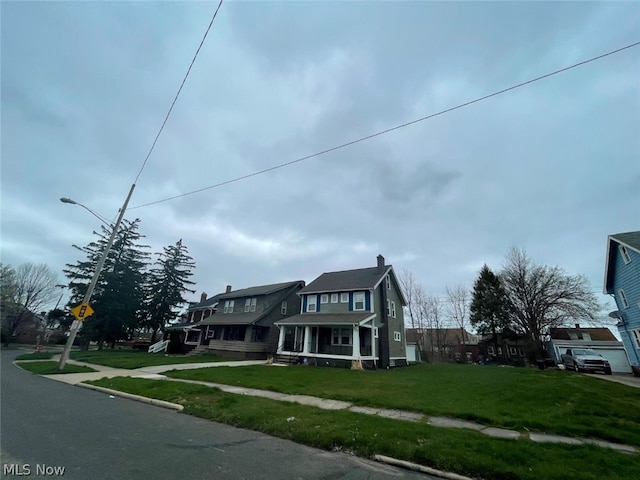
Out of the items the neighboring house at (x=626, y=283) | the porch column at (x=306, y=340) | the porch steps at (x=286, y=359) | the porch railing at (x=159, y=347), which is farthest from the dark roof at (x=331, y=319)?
the porch railing at (x=159, y=347)

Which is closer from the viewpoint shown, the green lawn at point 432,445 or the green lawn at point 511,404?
the green lawn at point 432,445

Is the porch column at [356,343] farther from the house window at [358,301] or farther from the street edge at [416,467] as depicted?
the street edge at [416,467]

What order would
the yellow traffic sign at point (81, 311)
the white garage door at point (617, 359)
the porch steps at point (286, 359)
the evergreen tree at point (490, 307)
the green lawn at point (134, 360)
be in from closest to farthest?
the yellow traffic sign at point (81, 311), the green lawn at point (134, 360), the porch steps at point (286, 359), the white garage door at point (617, 359), the evergreen tree at point (490, 307)

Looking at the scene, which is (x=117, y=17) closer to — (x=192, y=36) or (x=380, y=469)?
(x=192, y=36)

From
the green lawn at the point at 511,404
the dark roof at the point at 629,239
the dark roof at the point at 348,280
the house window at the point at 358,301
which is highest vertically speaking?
the dark roof at the point at 629,239

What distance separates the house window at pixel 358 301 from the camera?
918 inches

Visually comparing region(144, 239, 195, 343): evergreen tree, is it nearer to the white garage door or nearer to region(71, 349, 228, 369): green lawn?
region(71, 349, 228, 369): green lawn

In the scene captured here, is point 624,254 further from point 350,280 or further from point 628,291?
point 350,280

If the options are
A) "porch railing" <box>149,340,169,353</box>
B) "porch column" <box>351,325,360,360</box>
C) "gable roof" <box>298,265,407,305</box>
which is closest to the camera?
"porch column" <box>351,325,360,360</box>

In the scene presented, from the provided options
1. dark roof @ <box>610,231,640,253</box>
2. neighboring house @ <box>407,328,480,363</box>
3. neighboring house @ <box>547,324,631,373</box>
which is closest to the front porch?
dark roof @ <box>610,231,640,253</box>

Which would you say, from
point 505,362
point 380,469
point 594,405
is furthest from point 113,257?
point 505,362

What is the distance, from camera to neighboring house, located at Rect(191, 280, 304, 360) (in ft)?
86.7

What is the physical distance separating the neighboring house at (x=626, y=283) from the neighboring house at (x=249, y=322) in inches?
1005

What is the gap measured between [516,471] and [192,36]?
1133 centimetres
